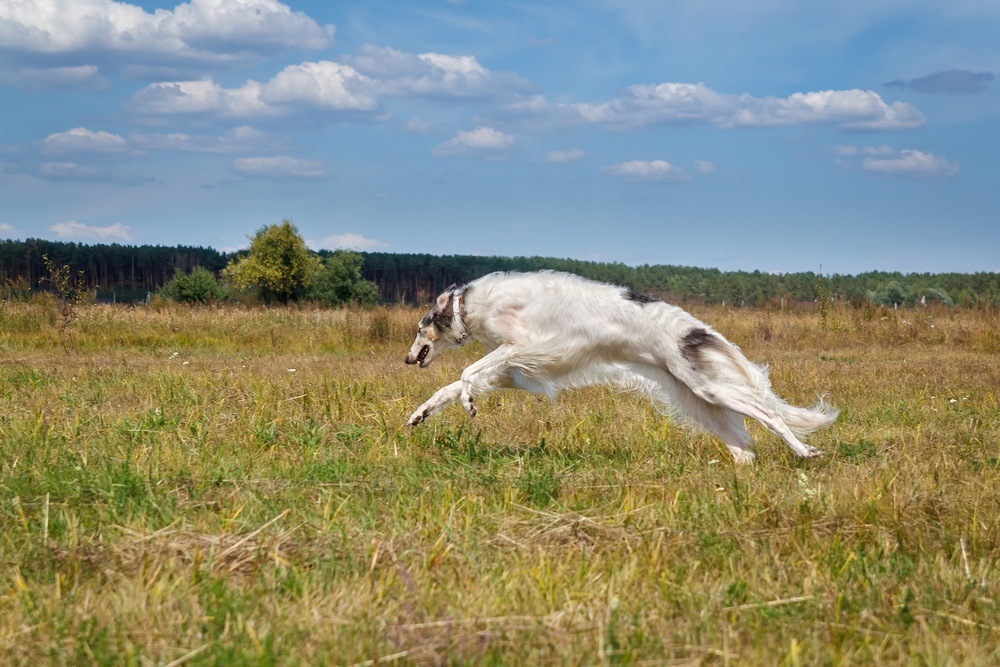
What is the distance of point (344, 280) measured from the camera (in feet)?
269

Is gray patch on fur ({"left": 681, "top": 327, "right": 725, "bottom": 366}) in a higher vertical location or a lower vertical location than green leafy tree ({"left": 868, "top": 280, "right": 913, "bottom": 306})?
lower

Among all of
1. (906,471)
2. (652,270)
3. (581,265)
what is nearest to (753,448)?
(906,471)

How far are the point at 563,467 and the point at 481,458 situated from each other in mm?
614

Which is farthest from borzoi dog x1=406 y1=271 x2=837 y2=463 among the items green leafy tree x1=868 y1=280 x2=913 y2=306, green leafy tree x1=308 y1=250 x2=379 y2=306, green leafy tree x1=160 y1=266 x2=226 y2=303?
green leafy tree x1=308 y1=250 x2=379 y2=306

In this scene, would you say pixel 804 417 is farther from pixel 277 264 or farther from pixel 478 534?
pixel 277 264

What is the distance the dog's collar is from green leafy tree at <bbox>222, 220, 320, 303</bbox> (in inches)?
2511

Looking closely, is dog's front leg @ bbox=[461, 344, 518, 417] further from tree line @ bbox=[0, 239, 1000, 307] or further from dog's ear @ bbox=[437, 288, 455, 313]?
tree line @ bbox=[0, 239, 1000, 307]

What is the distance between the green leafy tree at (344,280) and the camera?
80250 millimetres

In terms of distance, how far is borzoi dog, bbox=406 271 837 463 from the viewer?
22.5 feet

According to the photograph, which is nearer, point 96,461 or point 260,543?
point 260,543

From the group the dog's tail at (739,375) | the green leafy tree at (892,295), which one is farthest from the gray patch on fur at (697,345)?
the green leafy tree at (892,295)

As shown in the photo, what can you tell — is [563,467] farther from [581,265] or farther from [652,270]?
[652,270]

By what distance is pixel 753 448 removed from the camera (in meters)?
7.21

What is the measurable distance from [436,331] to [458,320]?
1.16 ft
